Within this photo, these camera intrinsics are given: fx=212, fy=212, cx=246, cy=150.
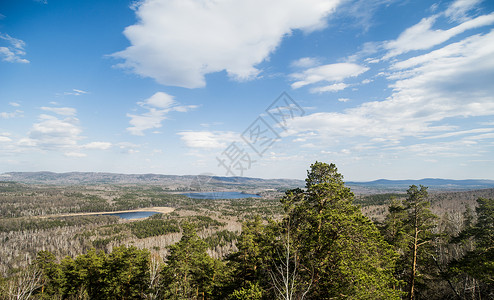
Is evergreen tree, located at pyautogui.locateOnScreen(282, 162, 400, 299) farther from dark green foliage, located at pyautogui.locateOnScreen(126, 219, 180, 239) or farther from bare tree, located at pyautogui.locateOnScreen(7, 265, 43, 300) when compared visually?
dark green foliage, located at pyautogui.locateOnScreen(126, 219, 180, 239)

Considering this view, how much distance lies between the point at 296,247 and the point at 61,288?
37.9 meters

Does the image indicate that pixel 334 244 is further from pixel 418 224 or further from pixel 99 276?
pixel 99 276

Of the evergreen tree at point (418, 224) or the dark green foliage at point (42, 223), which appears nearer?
the evergreen tree at point (418, 224)

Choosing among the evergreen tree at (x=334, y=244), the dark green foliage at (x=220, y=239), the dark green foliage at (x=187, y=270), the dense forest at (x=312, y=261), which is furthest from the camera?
the dark green foliage at (x=220, y=239)

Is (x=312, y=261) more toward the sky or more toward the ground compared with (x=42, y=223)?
more toward the sky

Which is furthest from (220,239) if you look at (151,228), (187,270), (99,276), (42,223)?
(42,223)

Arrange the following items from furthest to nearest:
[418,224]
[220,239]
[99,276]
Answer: [220,239]
[99,276]
[418,224]

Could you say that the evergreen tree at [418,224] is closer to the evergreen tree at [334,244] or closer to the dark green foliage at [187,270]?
the evergreen tree at [334,244]

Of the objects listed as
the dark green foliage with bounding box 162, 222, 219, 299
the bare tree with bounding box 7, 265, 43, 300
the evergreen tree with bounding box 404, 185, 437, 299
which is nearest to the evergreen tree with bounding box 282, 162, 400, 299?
the evergreen tree with bounding box 404, 185, 437, 299

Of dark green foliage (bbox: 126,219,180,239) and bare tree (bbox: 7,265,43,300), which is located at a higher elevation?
bare tree (bbox: 7,265,43,300)

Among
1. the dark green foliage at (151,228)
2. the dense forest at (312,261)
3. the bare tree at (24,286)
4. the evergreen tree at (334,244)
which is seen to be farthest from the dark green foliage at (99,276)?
the dark green foliage at (151,228)

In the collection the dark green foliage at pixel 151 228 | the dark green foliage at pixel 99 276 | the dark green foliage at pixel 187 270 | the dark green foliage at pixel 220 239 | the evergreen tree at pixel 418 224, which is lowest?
the dark green foliage at pixel 151 228

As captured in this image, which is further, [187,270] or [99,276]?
[99,276]

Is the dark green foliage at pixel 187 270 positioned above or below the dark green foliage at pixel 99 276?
above
